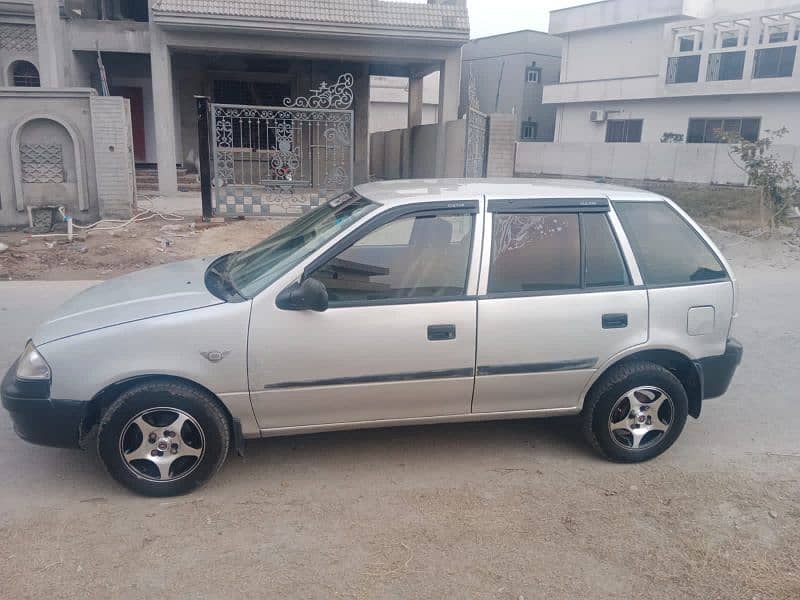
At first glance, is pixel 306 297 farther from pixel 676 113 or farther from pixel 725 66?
pixel 676 113

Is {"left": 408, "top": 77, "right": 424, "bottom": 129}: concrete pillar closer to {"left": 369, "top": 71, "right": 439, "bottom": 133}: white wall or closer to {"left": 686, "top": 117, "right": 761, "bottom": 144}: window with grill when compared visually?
{"left": 686, "top": 117, "right": 761, "bottom": 144}: window with grill

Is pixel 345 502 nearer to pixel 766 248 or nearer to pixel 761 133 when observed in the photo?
pixel 766 248

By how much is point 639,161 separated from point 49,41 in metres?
18.7

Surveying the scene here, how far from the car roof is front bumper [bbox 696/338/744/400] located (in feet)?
3.46

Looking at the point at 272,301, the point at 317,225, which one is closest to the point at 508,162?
the point at 317,225

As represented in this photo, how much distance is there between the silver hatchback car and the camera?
339cm

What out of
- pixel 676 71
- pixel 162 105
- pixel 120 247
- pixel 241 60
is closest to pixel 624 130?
pixel 676 71

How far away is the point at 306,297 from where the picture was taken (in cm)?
342

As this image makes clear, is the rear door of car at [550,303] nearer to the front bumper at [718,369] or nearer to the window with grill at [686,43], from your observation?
the front bumper at [718,369]

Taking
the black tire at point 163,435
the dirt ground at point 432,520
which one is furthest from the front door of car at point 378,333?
the dirt ground at point 432,520

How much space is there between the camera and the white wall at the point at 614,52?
107 ft

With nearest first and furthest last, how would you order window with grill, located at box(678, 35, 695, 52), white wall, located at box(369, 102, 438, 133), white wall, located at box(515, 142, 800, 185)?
white wall, located at box(515, 142, 800, 185), window with grill, located at box(678, 35, 695, 52), white wall, located at box(369, 102, 438, 133)

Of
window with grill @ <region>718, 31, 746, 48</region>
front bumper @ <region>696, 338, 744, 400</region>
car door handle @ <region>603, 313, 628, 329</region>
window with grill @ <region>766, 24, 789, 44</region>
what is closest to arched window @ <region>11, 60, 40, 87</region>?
car door handle @ <region>603, 313, 628, 329</region>

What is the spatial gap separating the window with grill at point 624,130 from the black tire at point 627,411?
31.3m
